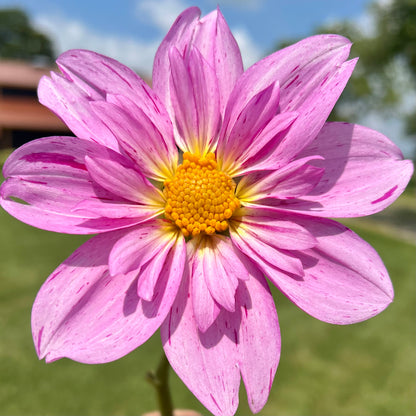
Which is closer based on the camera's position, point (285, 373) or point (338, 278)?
point (338, 278)

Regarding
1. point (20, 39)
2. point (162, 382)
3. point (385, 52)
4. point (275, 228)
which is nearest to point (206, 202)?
point (275, 228)

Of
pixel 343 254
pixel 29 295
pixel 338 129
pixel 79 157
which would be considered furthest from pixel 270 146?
pixel 29 295

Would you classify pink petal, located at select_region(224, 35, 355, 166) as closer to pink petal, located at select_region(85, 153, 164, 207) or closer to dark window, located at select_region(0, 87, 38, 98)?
pink petal, located at select_region(85, 153, 164, 207)

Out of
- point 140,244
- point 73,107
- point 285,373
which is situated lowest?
point 285,373

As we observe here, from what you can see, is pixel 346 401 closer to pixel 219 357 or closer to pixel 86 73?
pixel 219 357

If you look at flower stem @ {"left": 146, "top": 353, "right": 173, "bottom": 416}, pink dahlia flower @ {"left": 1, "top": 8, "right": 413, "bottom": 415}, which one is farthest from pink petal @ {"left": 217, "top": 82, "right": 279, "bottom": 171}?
flower stem @ {"left": 146, "top": 353, "right": 173, "bottom": 416}

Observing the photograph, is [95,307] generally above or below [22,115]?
above

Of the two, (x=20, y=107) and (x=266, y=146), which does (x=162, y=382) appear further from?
(x=20, y=107)
